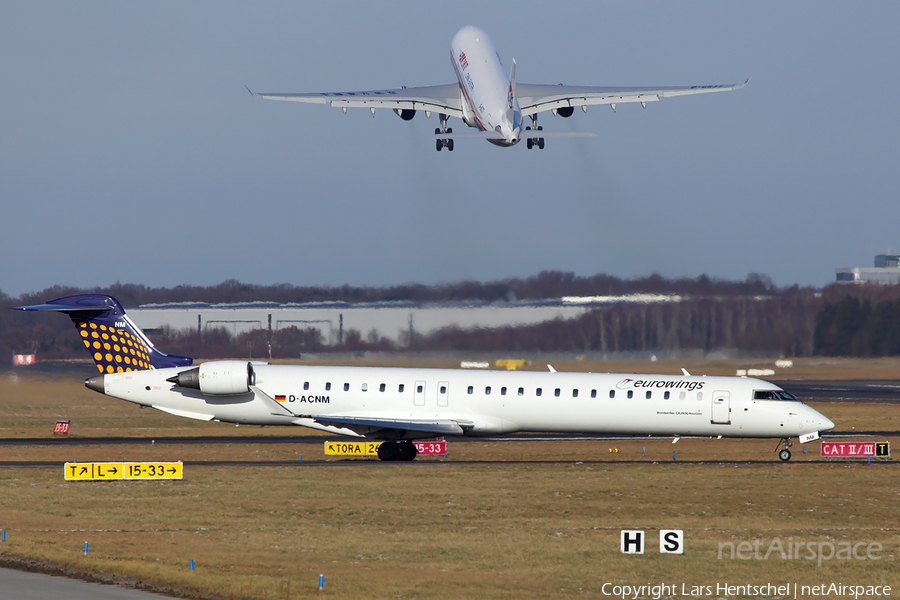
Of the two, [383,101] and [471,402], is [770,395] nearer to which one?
[471,402]

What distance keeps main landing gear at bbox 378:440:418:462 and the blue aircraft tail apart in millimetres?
7662

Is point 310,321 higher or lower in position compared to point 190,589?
higher

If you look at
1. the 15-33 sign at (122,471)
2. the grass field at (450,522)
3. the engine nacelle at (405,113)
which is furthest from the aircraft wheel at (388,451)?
the engine nacelle at (405,113)

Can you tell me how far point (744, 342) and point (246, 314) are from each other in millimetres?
25002

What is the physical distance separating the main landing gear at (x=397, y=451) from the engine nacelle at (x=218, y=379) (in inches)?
188

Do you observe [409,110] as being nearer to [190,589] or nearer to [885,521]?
[885,521]

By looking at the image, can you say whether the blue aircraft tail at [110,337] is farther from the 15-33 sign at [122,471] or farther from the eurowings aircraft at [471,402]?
the 15-33 sign at [122,471]

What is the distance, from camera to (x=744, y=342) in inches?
1993

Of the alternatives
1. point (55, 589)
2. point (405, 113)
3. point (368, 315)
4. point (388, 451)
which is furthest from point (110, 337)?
point (55, 589)

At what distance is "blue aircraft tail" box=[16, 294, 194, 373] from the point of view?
3469 centimetres

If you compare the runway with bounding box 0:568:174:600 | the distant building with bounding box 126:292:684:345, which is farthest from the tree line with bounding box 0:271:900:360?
the runway with bounding box 0:568:174:600

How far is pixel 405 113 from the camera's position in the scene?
48469mm

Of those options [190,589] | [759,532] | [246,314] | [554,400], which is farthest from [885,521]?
[246,314]

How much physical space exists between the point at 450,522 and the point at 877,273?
2269 inches
